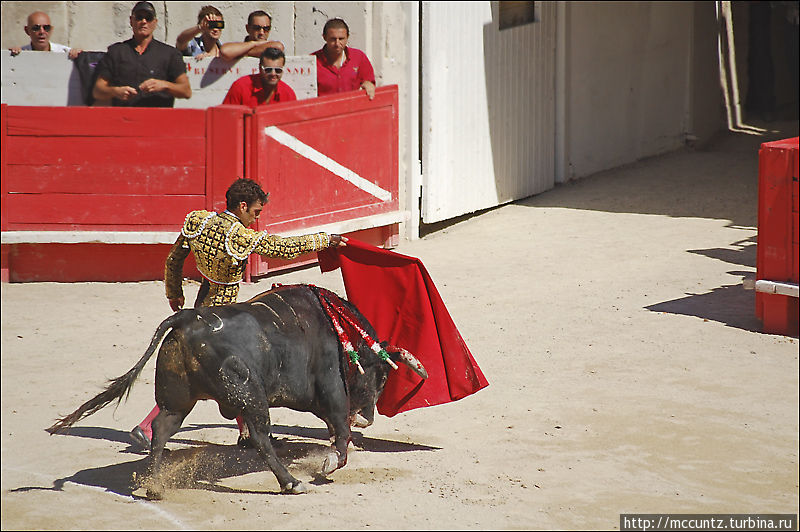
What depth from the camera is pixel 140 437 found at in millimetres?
6242

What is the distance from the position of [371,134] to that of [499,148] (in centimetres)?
192

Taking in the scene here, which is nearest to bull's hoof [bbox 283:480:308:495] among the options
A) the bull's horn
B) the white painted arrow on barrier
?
the bull's horn

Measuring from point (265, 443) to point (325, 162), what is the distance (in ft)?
17.2

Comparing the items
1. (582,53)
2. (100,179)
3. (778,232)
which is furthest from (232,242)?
(582,53)

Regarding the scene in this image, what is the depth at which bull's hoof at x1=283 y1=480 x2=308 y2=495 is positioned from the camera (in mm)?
5535

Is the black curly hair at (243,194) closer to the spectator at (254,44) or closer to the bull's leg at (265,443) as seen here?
the bull's leg at (265,443)

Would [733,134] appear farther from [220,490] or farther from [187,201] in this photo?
[220,490]

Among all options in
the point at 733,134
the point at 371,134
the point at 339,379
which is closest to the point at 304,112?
the point at 371,134

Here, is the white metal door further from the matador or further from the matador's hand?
the matador

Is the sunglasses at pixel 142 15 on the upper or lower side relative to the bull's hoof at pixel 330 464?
upper

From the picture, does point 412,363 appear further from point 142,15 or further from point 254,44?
point 254,44

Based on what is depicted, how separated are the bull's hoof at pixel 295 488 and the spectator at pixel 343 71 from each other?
5355 mm

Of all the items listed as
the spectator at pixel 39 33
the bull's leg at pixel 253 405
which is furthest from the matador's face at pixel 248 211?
the spectator at pixel 39 33

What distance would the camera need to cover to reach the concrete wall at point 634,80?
1333 centimetres
